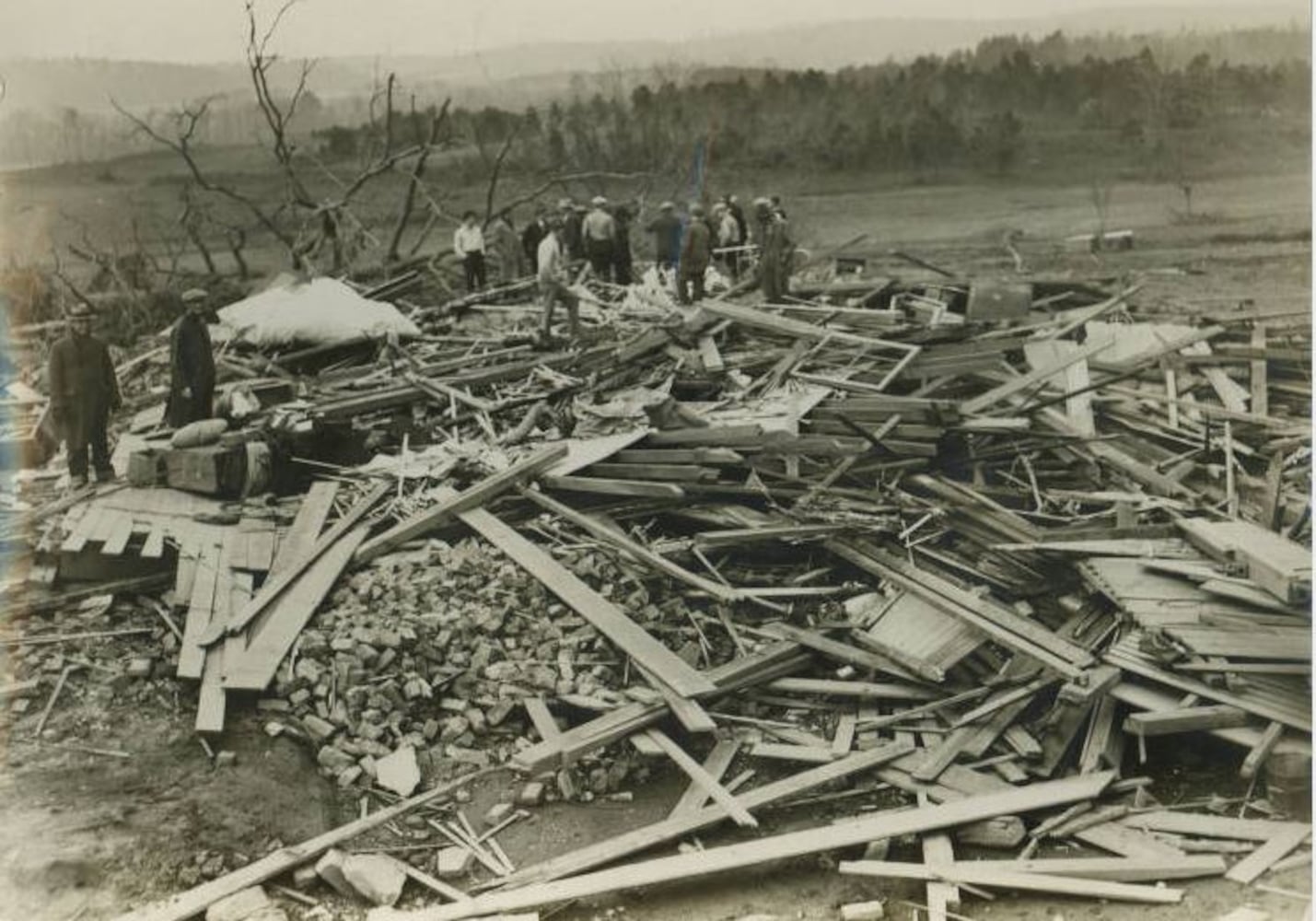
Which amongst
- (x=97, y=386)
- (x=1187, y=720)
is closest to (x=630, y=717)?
(x=1187, y=720)

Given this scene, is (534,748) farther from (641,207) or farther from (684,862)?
(641,207)

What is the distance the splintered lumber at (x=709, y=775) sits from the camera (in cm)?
589

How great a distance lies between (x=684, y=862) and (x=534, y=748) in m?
1.00

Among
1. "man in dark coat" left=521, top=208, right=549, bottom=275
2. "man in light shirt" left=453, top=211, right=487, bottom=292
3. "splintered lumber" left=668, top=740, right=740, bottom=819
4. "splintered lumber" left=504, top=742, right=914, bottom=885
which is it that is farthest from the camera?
"man in dark coat" left=521, top=208, right=549, bottom=275

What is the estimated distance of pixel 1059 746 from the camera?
5992mm

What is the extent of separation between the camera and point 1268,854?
5.38 metres

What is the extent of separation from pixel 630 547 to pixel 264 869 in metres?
2.65

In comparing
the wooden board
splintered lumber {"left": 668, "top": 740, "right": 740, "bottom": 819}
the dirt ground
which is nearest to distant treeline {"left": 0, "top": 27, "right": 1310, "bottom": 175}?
the dirt ground

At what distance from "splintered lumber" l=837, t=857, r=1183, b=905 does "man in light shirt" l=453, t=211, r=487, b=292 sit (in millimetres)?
8127

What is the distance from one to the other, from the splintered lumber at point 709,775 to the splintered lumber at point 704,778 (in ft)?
0.09

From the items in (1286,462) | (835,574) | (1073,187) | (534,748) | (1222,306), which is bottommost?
(534,748)

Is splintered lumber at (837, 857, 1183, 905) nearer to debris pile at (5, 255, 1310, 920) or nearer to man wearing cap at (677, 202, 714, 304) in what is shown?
debris pile at (5, 255, 1310, 920)

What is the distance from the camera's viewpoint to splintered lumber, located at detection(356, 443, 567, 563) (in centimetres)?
703

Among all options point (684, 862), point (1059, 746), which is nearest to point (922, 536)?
point (1059, 746)
